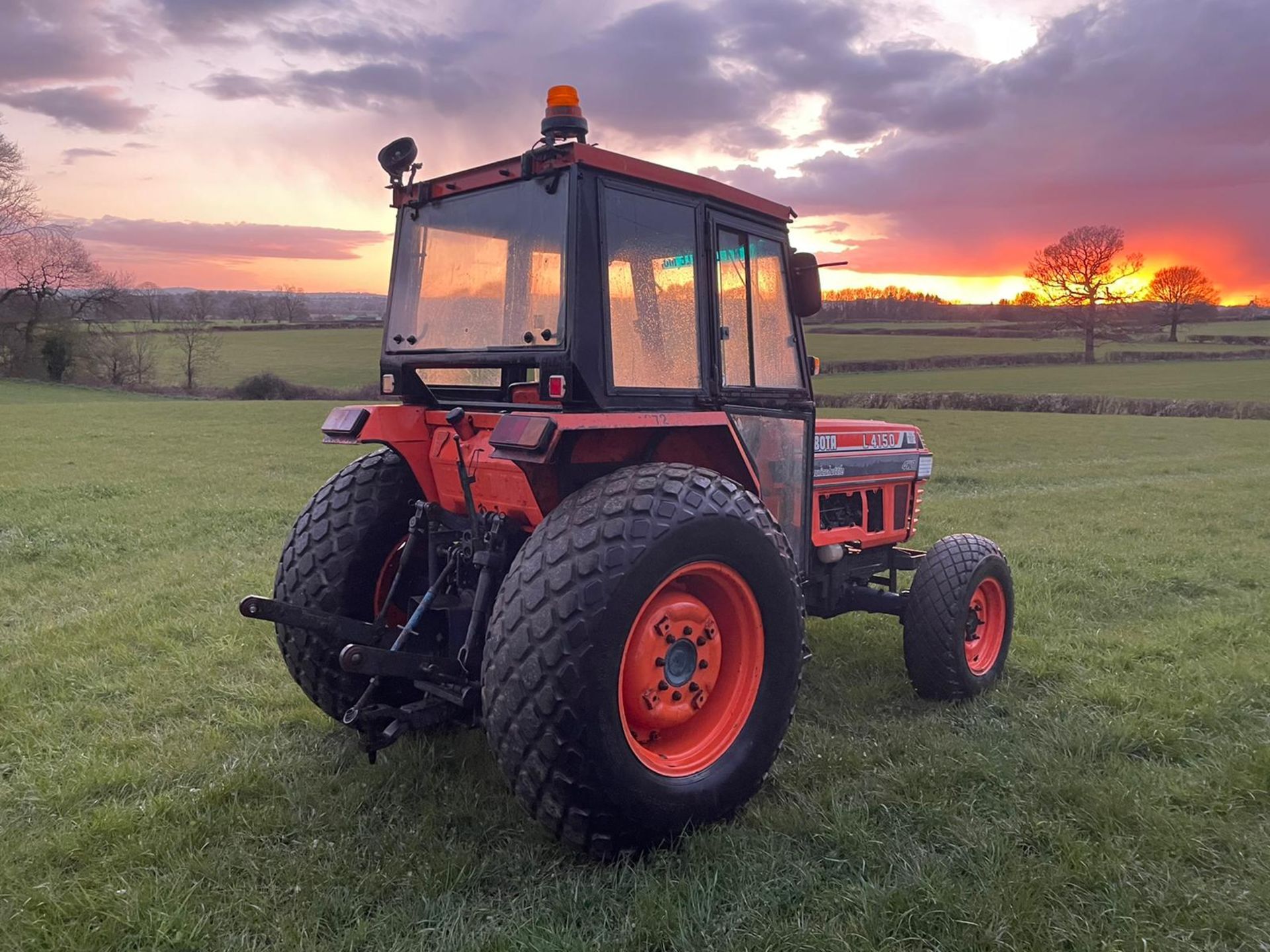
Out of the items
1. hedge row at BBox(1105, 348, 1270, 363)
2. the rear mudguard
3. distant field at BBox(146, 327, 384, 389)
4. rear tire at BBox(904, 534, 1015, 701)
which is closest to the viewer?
the rear mudguard

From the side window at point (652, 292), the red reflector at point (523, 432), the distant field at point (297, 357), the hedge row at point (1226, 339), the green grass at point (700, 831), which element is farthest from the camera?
the hedge row at point (1226, 339)

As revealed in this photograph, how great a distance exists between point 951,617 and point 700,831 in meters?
2.12

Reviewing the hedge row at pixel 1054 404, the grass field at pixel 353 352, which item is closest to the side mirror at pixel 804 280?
the hedge row at pixel 1054 404

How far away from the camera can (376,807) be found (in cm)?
358

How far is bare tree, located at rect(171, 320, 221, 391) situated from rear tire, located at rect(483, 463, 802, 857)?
47097mm

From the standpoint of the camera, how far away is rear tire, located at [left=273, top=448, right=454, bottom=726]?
3914 millimetres

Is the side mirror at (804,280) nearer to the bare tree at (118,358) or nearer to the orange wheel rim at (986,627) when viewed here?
the orange wheel rim at (986,627)

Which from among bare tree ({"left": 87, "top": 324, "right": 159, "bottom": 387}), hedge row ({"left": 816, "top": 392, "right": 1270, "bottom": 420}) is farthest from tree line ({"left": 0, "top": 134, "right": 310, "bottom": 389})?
hedge row ({"left": 816, "top": 392, "right": 1270, "bottom": 420})

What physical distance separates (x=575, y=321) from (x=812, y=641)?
3333 millimetres

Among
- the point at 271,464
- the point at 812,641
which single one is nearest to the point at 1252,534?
the point at 812,641

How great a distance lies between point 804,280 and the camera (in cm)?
449

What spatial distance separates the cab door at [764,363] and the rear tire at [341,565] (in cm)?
156

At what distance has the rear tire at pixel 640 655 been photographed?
9.51 feet

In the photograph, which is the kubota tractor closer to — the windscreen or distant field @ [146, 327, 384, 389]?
the windscreen
